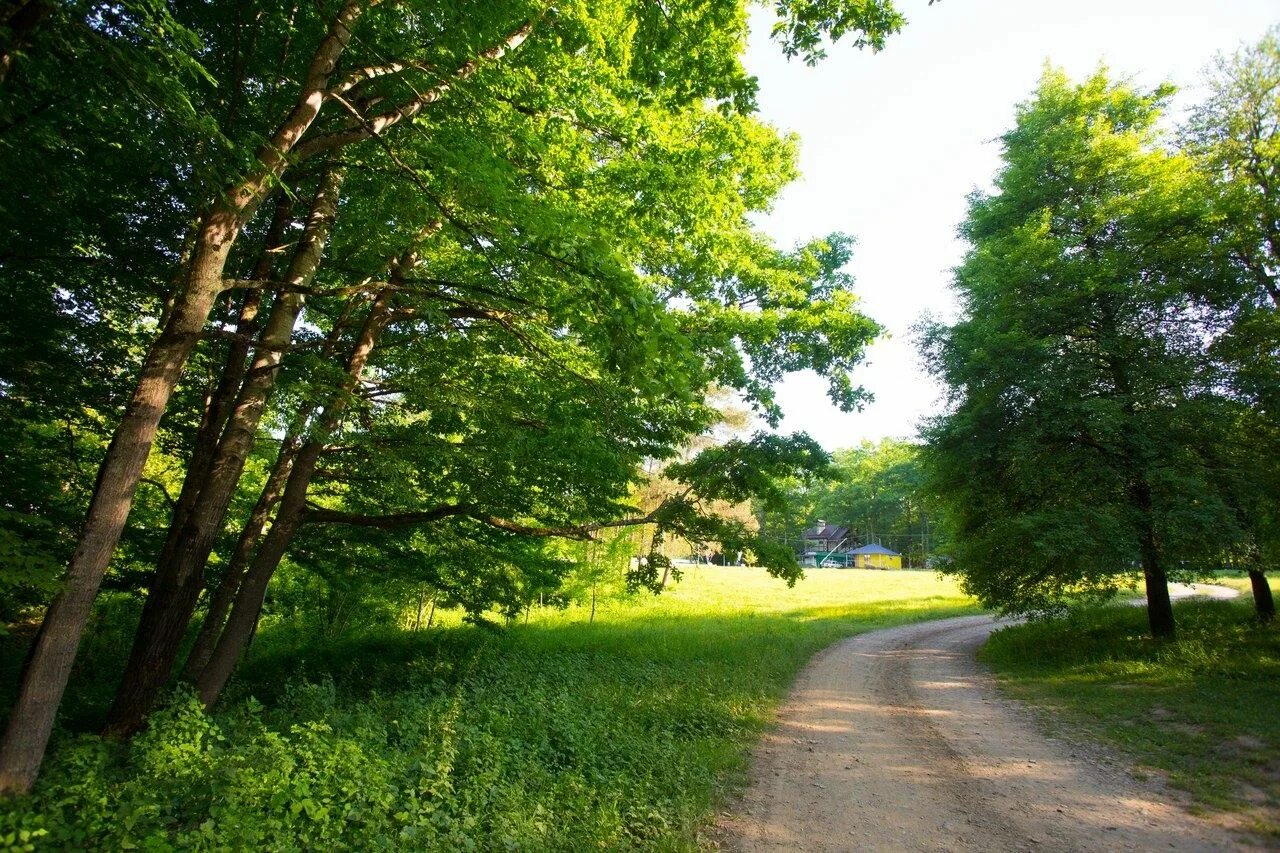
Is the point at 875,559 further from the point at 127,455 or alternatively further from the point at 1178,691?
→ the point at 127,455

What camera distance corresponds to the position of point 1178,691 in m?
9.55

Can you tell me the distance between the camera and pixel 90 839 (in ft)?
12.1

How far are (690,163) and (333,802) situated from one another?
26.0 feet

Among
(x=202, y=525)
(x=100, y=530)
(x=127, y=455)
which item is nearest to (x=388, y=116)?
(x=127, y=455)

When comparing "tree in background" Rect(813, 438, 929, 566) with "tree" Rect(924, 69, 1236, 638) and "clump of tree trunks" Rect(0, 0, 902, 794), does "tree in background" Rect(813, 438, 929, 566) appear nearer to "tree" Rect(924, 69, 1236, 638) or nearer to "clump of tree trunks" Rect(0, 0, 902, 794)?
"tree" Rect(924, 69, 1236, 638)

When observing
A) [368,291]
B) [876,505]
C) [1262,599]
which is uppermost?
[876,505]

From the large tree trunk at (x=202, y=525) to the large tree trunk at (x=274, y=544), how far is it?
0.85m

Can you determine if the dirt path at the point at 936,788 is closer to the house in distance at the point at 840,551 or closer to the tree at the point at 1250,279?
the tree at the point at 1250,279

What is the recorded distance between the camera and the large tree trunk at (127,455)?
430cm

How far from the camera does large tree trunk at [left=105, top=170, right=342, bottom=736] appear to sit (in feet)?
20.0

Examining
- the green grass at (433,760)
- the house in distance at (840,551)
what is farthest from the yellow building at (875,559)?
the green grass at (433,760)

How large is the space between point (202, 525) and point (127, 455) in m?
2.22

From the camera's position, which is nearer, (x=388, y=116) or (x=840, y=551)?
(x=388, y=116)

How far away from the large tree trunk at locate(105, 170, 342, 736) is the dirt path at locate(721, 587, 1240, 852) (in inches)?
241
